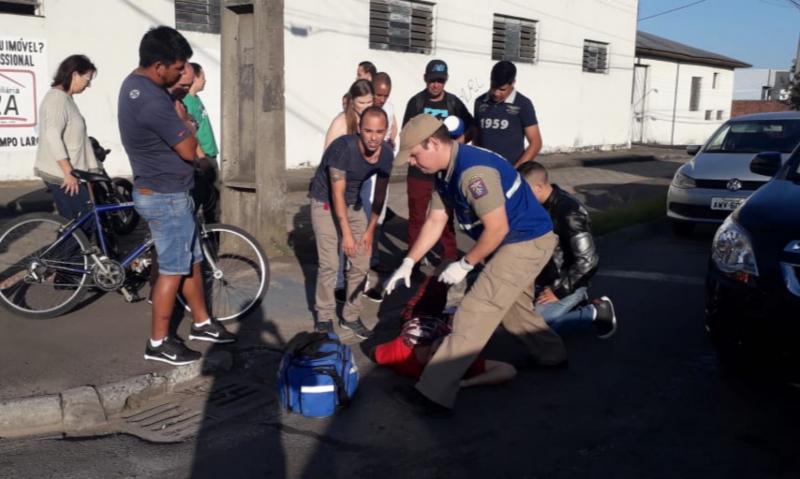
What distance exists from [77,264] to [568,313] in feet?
11.7

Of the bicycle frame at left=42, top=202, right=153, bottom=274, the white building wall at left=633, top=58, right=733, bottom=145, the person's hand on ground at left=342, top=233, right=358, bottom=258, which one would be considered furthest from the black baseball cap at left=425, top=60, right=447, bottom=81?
the white building wall at left=633, top=58, right=733, bottom=145

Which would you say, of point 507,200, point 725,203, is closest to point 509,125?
point 507,200

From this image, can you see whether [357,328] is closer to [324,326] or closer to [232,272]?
[324,326]

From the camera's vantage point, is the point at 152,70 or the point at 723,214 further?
the point at 723,214

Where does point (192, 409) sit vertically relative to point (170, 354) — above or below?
below

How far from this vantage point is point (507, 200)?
4309 mm

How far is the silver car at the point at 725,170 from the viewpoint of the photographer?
9578mm

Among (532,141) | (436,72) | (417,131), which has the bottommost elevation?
(532,141)

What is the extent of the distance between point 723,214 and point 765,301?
227 inches

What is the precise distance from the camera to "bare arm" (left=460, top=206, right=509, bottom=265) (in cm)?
409

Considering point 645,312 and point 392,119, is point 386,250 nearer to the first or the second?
point 392,119

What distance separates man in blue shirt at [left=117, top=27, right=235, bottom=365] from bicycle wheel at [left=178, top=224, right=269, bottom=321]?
2.38 ft

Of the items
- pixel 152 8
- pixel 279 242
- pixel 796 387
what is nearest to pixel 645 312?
pixel 796 387

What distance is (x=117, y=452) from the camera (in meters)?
3.96
